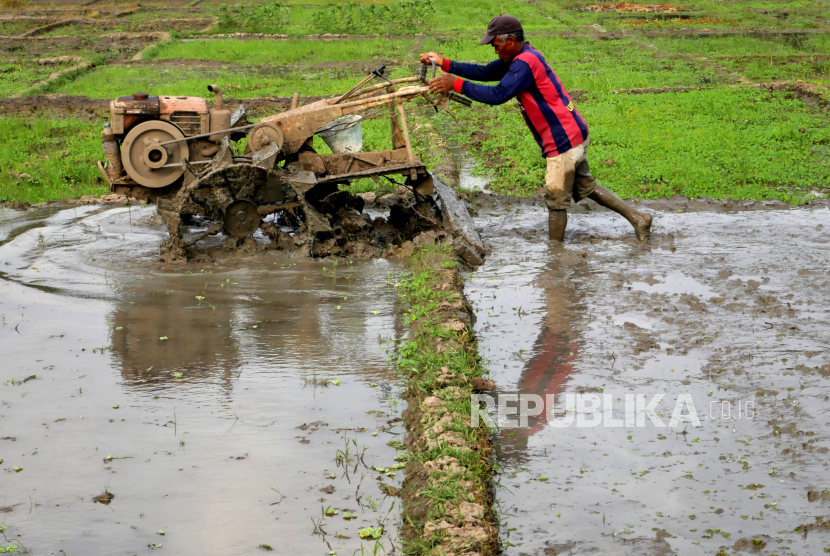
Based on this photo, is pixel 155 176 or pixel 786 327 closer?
pixel 786 327

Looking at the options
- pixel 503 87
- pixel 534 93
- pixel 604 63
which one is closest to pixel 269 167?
pixel 503 87

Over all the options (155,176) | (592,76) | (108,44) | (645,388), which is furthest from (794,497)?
(108,44)

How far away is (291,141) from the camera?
26.5 ft

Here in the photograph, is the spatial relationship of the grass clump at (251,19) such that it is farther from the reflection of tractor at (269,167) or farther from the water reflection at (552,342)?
the water reflection at (552,342)

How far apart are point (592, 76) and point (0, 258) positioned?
42.8 ft

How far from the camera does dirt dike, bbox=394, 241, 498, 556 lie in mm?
3773

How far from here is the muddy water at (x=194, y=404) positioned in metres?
4.05

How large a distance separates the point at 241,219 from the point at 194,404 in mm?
3205

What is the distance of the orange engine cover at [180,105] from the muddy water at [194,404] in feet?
4.71

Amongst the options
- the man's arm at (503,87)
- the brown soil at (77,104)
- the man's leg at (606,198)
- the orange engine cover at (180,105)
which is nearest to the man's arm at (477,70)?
the man's arm at (503,87)

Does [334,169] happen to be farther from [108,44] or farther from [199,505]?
[108,44]

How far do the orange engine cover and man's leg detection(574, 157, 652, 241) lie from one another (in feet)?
11.9

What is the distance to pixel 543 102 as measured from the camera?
778cm

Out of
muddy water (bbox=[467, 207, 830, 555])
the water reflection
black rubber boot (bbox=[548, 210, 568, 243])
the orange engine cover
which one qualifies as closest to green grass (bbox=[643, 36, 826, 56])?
muddy water (bbox=[467, 207, 830, 555])
